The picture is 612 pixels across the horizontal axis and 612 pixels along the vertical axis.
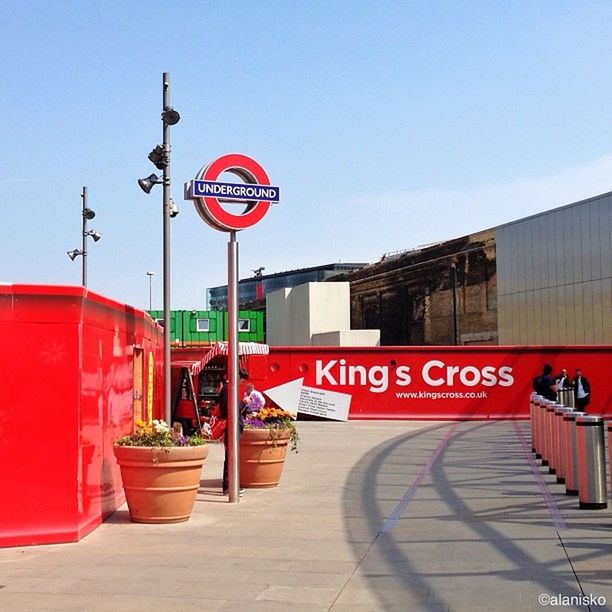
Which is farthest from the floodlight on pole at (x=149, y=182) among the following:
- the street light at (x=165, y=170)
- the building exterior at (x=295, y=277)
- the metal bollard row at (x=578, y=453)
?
the building exterior at (x=295, y=277)

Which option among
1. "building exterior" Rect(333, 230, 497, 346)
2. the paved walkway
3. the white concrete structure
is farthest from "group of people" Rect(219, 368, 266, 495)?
"building exterior" Rect(333, 230, 497, 346)

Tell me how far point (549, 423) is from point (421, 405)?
50.6ft

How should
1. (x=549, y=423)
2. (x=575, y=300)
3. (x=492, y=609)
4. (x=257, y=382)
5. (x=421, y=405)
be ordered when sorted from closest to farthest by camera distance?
(x=492, y=609) < (x=549, y=423) < (x=257, y=382) < (x=421, y=405) < (x=575, y=300)

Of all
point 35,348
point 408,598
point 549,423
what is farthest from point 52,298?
point 549,423

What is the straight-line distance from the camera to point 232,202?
13453 millimetres

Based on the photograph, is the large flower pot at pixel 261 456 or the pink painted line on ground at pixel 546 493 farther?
the large flower pot at pixel 261 456

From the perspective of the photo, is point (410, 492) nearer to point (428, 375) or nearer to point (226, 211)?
point (226, 211)

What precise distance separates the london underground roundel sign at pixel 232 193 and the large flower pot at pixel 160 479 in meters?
3.51

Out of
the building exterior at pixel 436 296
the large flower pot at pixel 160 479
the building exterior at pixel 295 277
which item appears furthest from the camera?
the building exterior at pixel 295 277

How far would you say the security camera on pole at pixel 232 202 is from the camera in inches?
515

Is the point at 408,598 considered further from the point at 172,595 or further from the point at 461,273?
the point at 461,273

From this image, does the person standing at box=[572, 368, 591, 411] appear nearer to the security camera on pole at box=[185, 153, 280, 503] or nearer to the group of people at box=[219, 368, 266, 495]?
the group of people at box=[219, 368, 266, 495]

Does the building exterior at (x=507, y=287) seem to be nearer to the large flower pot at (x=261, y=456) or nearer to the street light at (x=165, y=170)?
the street light at (x=165, y=170)

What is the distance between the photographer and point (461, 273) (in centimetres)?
5472
